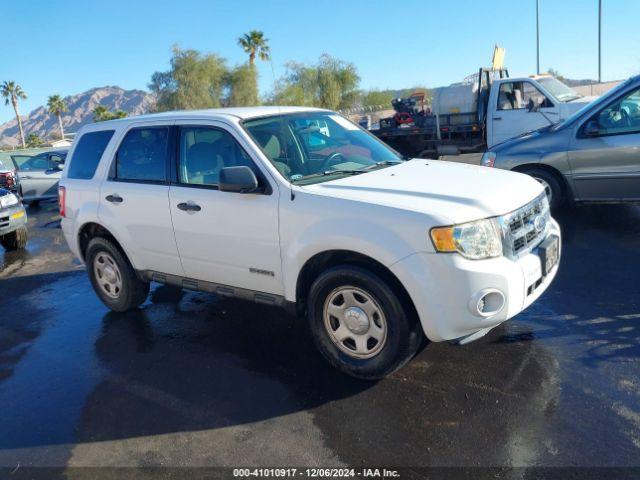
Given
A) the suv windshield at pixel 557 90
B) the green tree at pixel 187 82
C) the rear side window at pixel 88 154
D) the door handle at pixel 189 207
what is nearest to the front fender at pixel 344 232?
the door handle at pixel 189 207

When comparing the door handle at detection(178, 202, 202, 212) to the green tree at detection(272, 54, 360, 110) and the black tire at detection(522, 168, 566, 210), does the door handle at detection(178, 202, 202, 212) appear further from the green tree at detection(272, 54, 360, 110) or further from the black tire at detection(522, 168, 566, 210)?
the green tree at detection(272, 54, 360, 110)

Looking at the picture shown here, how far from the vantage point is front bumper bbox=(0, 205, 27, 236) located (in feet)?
28.8

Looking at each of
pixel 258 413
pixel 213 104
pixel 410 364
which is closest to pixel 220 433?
pixel 258 413

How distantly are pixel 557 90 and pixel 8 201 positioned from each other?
1135 cm

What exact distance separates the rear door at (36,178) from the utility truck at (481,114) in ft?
30.0

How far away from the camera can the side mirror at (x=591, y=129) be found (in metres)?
6.75

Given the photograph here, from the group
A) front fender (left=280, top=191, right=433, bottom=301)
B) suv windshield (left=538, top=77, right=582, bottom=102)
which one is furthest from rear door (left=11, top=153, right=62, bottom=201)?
front fender (left=280, top=191, right=433, bottom=301)

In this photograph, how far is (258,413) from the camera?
350 centimetres

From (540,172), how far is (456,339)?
15.0 ft

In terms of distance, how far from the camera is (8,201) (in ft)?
29.3

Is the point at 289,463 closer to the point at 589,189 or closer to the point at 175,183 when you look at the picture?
the point at 175,183

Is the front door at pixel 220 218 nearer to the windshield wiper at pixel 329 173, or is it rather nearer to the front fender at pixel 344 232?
the front fender at pixel 344 232

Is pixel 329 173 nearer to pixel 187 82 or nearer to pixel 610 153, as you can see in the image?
pixel 610 153

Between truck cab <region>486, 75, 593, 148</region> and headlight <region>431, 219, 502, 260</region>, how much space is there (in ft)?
30.0
